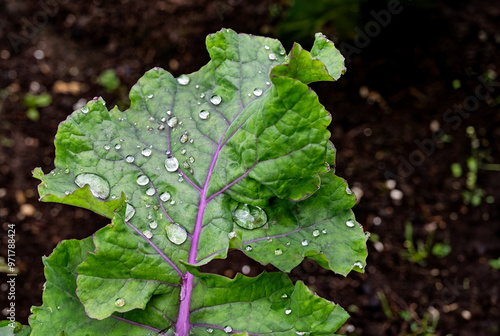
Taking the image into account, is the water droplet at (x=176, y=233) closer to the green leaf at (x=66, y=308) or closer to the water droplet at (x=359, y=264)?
the green leaf at (x=66, y=308)

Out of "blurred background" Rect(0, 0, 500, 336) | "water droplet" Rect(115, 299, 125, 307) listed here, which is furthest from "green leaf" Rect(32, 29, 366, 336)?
"blurred background" Rect(0, 0, 500, 336)

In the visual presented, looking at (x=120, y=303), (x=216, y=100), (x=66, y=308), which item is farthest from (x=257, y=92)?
(x=66, y=308)

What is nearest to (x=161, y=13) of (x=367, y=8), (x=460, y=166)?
(x=367, y=8)

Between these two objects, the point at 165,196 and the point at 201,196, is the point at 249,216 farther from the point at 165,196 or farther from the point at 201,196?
the point at 165,196

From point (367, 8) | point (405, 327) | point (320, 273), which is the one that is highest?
point (367, 8)

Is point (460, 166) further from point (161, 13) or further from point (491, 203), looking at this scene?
point (161, 13)

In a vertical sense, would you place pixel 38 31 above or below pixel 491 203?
above
